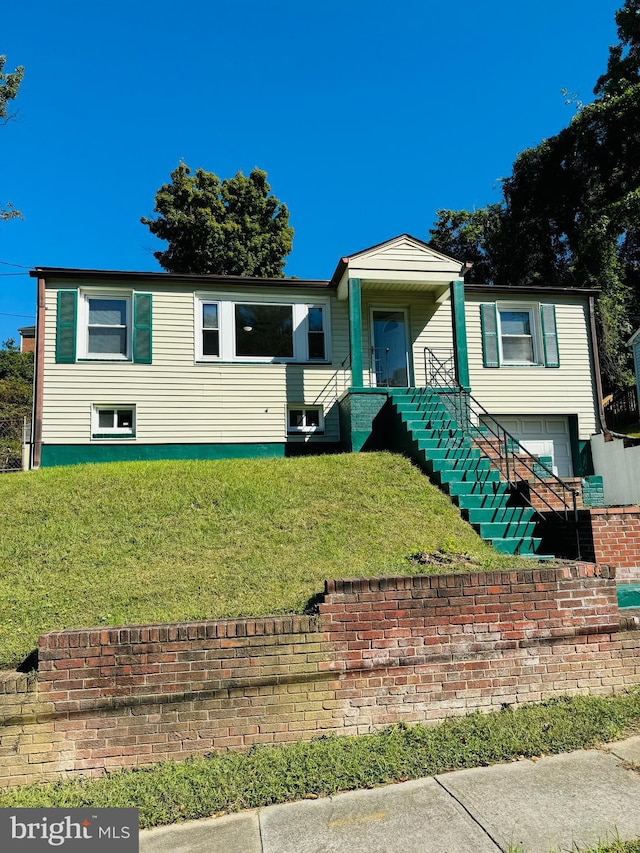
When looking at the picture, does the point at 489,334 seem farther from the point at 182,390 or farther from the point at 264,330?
the point at 182,390

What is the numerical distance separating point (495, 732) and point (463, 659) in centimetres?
54

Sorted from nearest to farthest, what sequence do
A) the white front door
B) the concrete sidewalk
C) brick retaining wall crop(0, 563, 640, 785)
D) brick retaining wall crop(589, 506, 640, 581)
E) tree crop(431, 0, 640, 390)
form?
the concrete sidewalk, brick retaining wall crop(0, 563, 640, 785), brick retaining wall crop(589, 506, 640, 581), the white front door, tree crop(431, 0, 640, 390)

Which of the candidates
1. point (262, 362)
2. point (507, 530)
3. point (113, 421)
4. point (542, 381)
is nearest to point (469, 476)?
point (507, 530)

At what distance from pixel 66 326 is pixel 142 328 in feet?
4.64

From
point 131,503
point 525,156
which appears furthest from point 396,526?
Answer: point 525,156

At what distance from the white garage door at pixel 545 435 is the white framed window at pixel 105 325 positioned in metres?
8.15

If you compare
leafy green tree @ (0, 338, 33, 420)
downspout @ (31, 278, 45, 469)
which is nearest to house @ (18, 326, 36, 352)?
leafy green tree @ (0, 338, 33, 420)

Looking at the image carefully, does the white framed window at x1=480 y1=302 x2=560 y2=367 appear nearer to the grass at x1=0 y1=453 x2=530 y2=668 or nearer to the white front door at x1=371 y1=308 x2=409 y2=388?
the white front door at x1=371 y1=308 x2=409 y2=388

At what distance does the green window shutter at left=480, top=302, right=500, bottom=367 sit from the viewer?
13117mm

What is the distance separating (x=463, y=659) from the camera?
456 cm

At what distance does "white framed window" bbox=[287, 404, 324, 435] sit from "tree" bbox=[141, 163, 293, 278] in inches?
590

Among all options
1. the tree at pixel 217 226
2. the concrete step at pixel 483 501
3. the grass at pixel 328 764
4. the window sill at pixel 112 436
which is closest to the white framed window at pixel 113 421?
the window sill at pixel 112 436

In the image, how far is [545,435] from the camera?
1333cm

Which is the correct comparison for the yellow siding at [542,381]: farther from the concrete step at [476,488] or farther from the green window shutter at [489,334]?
the concrete step at [476,488]
